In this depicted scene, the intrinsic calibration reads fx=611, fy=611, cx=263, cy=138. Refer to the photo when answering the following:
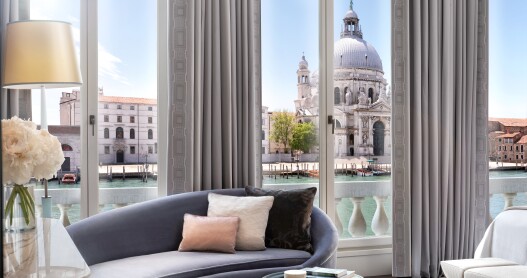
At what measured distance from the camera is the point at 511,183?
16.2ft

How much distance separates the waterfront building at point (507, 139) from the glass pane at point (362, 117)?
3.09 ft

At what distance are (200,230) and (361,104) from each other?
1.73 m

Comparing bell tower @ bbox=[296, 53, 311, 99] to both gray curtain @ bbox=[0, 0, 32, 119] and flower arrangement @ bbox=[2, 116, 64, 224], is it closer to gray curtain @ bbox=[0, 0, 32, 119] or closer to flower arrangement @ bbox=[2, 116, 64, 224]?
gray curtain @ bbox=[0, 0, 32, 119]

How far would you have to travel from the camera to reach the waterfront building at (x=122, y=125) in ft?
12.3

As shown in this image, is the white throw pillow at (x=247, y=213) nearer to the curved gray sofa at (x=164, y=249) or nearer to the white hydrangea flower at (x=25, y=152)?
the curved gray sofa at (x=164, y=249)

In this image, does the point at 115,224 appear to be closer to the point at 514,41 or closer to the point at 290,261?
the point at 290,261

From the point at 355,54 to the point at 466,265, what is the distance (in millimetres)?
1737

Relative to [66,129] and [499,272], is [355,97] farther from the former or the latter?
[66,129]

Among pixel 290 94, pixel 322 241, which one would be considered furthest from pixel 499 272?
pixel 290 94

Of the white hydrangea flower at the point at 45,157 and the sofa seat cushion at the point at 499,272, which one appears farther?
the sofa seat cushion at the point at 499,272

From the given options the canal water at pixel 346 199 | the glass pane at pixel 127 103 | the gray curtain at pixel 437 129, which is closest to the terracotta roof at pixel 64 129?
the glass pane at pixel 127 103

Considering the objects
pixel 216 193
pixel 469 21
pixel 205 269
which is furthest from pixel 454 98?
pixel 205 269

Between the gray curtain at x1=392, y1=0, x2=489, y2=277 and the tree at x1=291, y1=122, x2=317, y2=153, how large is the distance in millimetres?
595

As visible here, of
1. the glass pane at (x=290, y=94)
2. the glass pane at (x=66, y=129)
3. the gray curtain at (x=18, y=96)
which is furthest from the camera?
the glass pane at (x=290, y=94)
